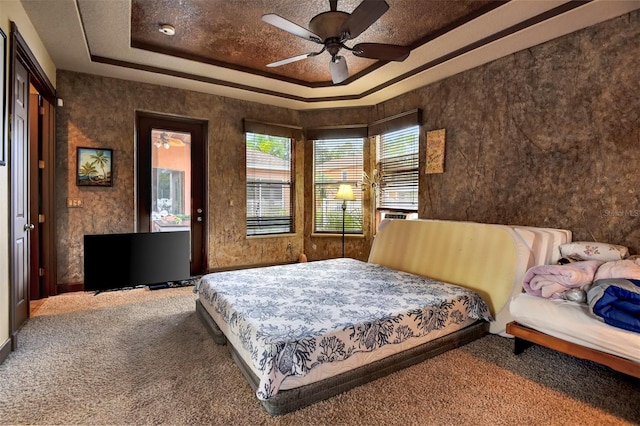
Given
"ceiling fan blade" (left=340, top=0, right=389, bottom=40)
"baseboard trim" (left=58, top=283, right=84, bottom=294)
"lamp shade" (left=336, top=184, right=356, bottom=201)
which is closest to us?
"ceiling fan blade" (left=340, top=0, right=389, bottom=40)

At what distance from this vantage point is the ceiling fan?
2230 millimetres

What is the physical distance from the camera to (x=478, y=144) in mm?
3877

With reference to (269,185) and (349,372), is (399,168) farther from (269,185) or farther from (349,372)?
(349,372)

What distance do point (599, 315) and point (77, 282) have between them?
5391 mm

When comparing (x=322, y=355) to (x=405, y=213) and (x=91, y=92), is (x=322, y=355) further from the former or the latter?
(x=91, y=92)

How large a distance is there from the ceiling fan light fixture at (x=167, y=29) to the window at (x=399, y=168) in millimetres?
3303

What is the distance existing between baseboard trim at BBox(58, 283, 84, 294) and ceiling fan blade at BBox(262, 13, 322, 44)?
4064 mm

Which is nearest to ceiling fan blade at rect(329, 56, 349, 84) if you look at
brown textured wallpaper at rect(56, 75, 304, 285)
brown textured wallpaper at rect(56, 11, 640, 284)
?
brown textured wallpaper at rect(56, 11, 640, 284)

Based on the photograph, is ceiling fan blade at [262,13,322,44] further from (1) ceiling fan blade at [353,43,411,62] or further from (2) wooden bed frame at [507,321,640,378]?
(2) wooden bed frame at [507,321,640,378]

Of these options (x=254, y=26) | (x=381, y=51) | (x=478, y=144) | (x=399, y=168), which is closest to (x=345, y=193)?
(x=399, y=168)

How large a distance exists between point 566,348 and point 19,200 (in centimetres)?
448

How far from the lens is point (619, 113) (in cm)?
279

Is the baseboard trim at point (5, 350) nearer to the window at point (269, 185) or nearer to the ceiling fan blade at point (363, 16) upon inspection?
the window at point (269, 185)

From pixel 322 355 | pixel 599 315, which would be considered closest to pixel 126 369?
pixel 322 355
